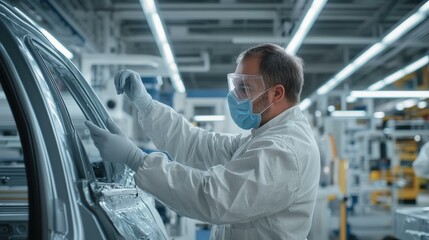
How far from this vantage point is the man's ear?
1.95 m

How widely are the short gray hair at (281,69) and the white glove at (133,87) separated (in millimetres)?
586

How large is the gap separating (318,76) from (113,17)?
29.0ft

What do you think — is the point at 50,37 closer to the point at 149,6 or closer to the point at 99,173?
the point at 149,6

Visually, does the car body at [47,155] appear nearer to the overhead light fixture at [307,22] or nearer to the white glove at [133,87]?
the white glove at [133,87]

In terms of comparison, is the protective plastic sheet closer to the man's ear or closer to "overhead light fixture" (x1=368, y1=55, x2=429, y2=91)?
the man's ear

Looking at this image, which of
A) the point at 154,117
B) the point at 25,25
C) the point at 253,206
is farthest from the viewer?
the point at 154,117

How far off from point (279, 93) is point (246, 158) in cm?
45

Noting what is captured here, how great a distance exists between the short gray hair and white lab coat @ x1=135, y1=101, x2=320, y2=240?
0.35 feet

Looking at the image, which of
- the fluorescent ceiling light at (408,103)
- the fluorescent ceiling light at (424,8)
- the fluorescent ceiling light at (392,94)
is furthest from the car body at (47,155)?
the fluorescent ceiling light at (408,103)

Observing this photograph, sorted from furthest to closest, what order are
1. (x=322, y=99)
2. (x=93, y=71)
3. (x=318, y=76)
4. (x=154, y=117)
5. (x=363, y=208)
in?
1. (x=318, y=76)
2. (x=363, y=208)
3. (x=322, y=99)
4. (x=93, y=71)
5. (x=154, y=117)

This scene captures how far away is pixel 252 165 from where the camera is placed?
1.60 meters

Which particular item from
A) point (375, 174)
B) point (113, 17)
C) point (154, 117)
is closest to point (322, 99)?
point (113, 17)

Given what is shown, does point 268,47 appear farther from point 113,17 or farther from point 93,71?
point 113,17

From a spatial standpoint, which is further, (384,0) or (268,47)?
(384,0)
